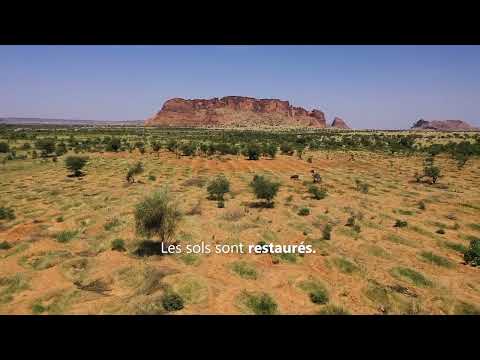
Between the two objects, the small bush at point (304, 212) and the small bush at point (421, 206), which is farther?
the small bush at point (421, 206)

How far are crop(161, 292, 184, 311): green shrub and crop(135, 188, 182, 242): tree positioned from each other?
14.0 feet

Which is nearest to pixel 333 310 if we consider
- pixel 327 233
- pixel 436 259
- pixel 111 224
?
pixel 327 233

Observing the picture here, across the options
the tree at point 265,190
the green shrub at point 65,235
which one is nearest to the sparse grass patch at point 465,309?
the tree at point 265,190

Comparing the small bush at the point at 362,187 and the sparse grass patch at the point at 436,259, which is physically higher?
the small bush at the point at 362,187

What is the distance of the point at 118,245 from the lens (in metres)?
12.3

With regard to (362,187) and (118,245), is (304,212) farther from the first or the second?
(118,245)

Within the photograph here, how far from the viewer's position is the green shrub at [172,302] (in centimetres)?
825

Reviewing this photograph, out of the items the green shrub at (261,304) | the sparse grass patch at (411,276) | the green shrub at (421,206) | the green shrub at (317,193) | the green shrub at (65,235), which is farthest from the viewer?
the green shrub at (317,193)

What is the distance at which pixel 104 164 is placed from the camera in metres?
34.3

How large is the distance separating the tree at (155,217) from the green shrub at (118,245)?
73cm

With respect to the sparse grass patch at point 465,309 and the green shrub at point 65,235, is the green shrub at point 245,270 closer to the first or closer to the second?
the sparse grass patch at point 465,309

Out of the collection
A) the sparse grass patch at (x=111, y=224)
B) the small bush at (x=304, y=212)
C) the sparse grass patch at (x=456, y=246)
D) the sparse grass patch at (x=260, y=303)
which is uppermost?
the small bush at (x=304, y=212)
